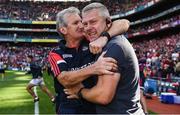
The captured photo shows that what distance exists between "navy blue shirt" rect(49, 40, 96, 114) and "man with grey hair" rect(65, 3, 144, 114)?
0.74 metres

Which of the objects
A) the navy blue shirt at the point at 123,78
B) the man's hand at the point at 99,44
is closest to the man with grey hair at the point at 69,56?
the man's hand at the point at 99,44

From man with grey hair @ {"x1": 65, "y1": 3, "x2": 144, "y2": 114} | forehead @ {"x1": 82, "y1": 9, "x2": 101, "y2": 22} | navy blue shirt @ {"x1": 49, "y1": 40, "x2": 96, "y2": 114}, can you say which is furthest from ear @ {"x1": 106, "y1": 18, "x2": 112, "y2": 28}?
navy blue shirt @ {"x1": 49, "y1": 40, "x2": 96, "y2": 114}

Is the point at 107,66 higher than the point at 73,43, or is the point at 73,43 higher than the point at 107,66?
the point at 73,43

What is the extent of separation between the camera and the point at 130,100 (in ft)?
11.0

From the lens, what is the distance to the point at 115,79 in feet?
10.5

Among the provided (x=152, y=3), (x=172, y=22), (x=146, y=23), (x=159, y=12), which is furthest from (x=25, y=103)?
(x=146, y=23)

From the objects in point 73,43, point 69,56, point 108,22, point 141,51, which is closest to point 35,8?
point 141,51

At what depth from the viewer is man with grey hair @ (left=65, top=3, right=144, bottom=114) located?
321 cm

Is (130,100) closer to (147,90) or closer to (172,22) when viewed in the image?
(147,90)

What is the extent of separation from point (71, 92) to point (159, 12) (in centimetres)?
5265

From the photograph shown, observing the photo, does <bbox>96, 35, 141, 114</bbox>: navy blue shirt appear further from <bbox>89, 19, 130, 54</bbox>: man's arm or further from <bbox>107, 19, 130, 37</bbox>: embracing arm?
A: <bbox>107, 19, 130, 37</bbox>: embracing arm

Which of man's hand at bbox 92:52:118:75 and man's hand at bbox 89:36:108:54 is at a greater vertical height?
man's hand at bbox 89:36:108:54

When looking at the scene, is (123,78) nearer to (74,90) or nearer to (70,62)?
(74,90)

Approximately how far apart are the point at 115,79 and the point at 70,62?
1255 mm
